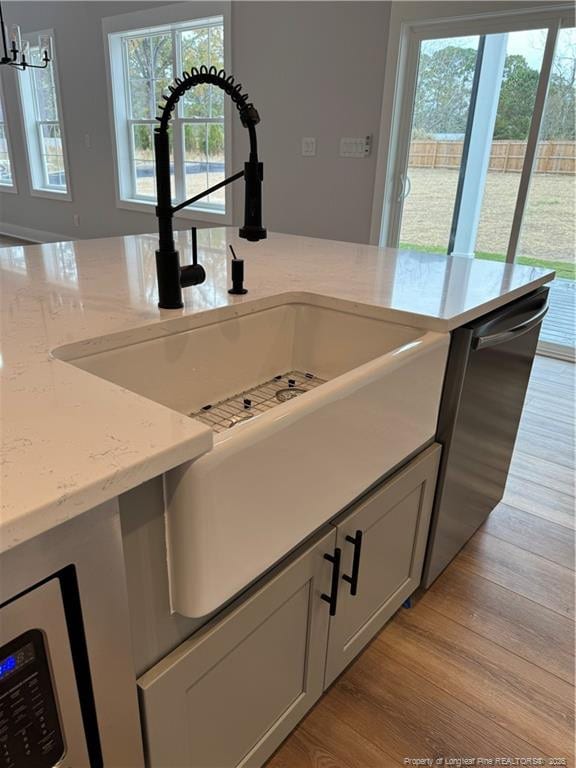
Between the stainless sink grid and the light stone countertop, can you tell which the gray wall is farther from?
the stainless sink grid

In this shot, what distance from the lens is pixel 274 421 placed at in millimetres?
762

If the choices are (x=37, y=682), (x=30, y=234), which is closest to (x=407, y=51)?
(x=37, y=682)

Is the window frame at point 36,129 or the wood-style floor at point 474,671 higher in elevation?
the window frame at point 36,129

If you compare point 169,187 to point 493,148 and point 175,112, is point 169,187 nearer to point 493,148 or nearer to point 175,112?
point 493,148

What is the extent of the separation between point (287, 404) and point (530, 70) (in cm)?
353

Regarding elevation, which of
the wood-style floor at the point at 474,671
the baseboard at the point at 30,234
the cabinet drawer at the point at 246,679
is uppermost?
the cabinet drawer at the point at 246,679

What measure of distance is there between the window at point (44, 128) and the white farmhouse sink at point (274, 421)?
20.0 feet

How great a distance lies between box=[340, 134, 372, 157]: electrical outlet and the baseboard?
415 centimetres

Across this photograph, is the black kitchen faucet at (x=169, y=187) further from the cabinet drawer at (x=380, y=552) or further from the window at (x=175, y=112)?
the window at (x=175, y=112)

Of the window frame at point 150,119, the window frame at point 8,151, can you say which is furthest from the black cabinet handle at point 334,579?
the window frame at point 8,151

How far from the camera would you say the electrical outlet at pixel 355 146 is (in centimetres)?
389

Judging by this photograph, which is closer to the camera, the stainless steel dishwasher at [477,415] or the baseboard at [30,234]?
the stainless steel dishwasher at [477,415]

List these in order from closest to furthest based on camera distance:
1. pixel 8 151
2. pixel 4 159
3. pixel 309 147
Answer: pixel 309 147, pixel 8 151, pixel 4 159

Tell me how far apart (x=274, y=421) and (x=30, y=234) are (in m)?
7.71
